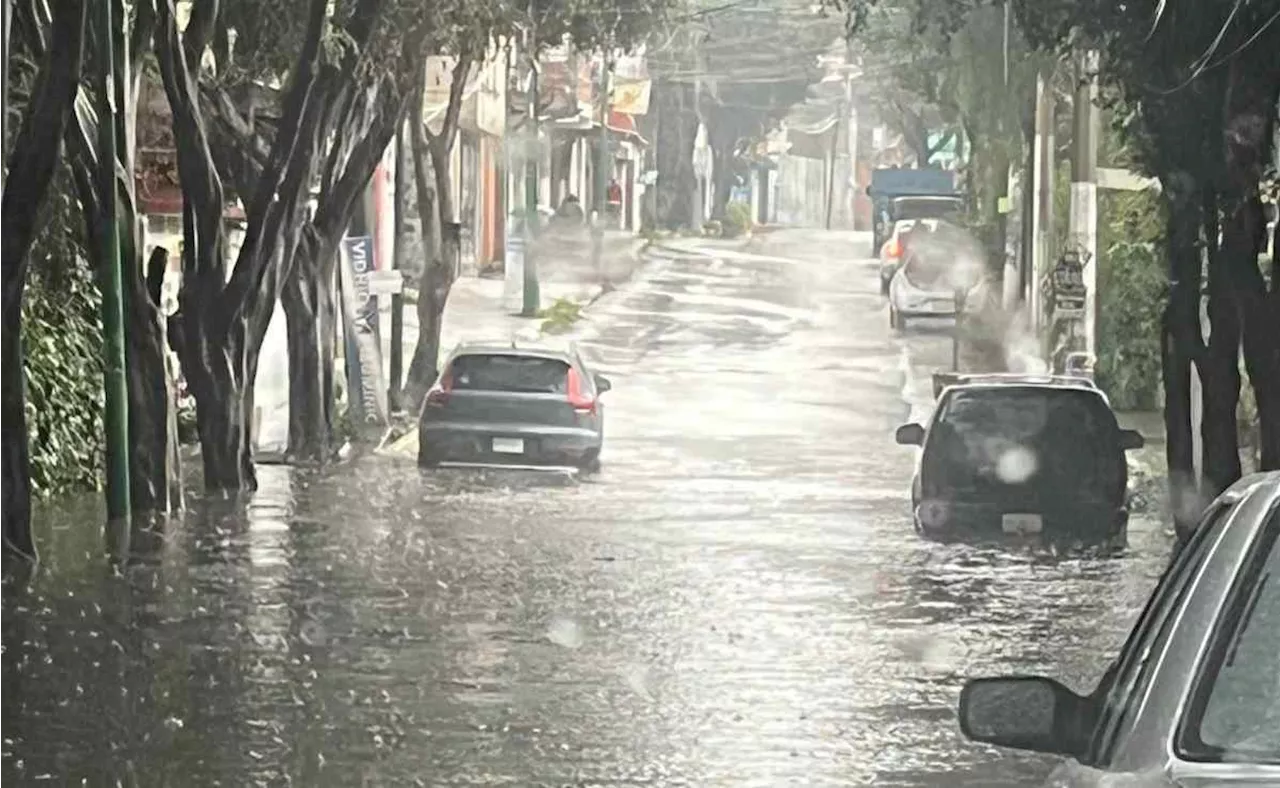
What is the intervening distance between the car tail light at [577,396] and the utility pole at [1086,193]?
11412mm

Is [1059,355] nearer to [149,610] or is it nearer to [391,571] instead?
[391,571]

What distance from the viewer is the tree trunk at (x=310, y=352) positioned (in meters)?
29.8

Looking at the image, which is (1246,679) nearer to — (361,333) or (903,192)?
(361,333)

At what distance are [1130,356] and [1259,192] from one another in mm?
15876

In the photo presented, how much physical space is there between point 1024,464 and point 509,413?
8233 millimetres

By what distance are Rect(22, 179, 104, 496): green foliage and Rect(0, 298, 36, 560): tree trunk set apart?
450 cm

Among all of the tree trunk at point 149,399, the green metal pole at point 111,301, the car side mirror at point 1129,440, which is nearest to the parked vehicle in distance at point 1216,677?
the green metal pole at point 111,301

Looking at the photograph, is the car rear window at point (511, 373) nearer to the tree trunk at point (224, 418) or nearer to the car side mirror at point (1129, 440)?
the tree trunk at point (224, 418)

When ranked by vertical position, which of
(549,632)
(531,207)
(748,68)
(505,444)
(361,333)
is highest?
(748,68)

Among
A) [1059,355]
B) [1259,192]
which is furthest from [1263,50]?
[1059,355]

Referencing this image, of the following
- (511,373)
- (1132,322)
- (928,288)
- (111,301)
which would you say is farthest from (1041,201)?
(111,301)

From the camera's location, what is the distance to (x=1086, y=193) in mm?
39875

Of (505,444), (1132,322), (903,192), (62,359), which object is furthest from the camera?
(903,192)

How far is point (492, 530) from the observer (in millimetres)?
24438
